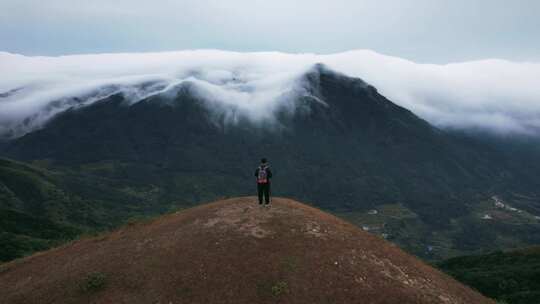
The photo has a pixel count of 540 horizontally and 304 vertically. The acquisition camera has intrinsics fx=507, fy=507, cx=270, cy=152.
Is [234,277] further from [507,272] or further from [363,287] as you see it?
[507,272]

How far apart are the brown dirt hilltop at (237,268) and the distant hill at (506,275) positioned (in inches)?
1885

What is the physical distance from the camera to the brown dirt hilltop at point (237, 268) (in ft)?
91.5

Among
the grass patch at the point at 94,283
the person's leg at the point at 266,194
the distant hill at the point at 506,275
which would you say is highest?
the person's leg at the point at 266,194

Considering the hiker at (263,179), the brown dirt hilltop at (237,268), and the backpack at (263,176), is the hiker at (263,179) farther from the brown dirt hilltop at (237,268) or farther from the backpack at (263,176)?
the brown dirt hilltop at (237,268)

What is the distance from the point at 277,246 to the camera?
31.6 meters

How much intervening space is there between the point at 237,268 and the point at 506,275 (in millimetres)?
94633

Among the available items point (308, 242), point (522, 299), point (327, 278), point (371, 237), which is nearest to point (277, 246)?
point (308, 242)

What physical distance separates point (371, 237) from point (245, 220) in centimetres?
895

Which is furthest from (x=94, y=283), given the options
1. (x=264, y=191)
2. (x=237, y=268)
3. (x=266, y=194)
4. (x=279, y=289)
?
(x=264, y=191)

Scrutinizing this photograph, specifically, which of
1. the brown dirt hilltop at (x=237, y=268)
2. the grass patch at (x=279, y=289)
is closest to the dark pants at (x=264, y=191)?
the brown dirt hilltop at (x=237, y=268)

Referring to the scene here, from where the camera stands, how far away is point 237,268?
29641 mm

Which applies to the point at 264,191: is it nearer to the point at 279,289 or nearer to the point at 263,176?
the point at 263,176

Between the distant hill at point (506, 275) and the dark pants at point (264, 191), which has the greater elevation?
the dark pants at point (264, 191)

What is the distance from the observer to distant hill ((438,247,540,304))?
7728 cm
